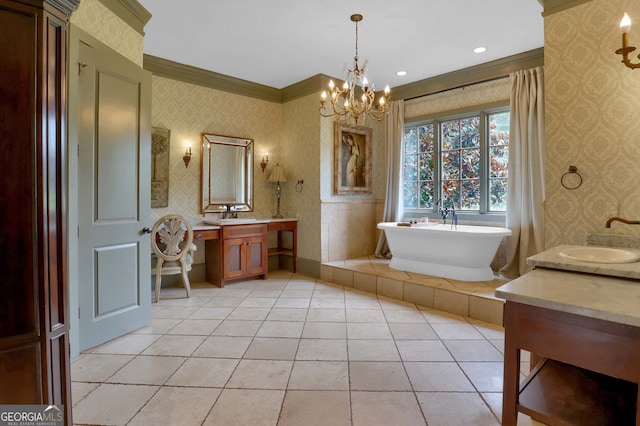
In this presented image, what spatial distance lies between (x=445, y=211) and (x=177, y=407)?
12.3 ft

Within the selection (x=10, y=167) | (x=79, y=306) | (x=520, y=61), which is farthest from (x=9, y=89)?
(x=520, y=61)

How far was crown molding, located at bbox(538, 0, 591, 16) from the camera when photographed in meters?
2.44

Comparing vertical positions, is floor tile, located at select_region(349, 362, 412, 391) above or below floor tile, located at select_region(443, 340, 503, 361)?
below

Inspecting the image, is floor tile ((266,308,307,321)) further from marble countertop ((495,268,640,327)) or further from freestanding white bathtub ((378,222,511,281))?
marble countertop ((495,268,640,327))

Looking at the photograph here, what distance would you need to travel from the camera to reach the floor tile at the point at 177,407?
1760 mm

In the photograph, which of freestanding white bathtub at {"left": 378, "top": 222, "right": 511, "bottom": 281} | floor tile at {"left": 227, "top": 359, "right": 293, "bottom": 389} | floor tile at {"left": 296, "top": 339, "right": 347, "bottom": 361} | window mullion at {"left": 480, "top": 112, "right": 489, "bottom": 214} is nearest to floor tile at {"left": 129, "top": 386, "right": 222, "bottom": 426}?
floor tile at {"left": 227, "top": 359, "right": 293, "bottom": 389}

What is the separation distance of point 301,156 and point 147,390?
12.1 ft

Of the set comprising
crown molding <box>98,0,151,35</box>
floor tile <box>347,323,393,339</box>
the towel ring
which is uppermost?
crown molding <box>98,0,151,35</box>

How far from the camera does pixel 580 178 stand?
7.97ft

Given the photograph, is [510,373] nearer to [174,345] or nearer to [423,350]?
[423,350]

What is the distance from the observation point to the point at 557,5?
2.51 meters

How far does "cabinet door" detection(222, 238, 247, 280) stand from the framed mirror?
0.64 metres

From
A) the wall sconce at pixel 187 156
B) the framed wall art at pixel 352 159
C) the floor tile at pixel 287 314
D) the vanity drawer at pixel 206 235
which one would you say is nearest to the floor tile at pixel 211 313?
the floor tile at pixel 287 314

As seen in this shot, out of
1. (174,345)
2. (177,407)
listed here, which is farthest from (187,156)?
(177,407)
